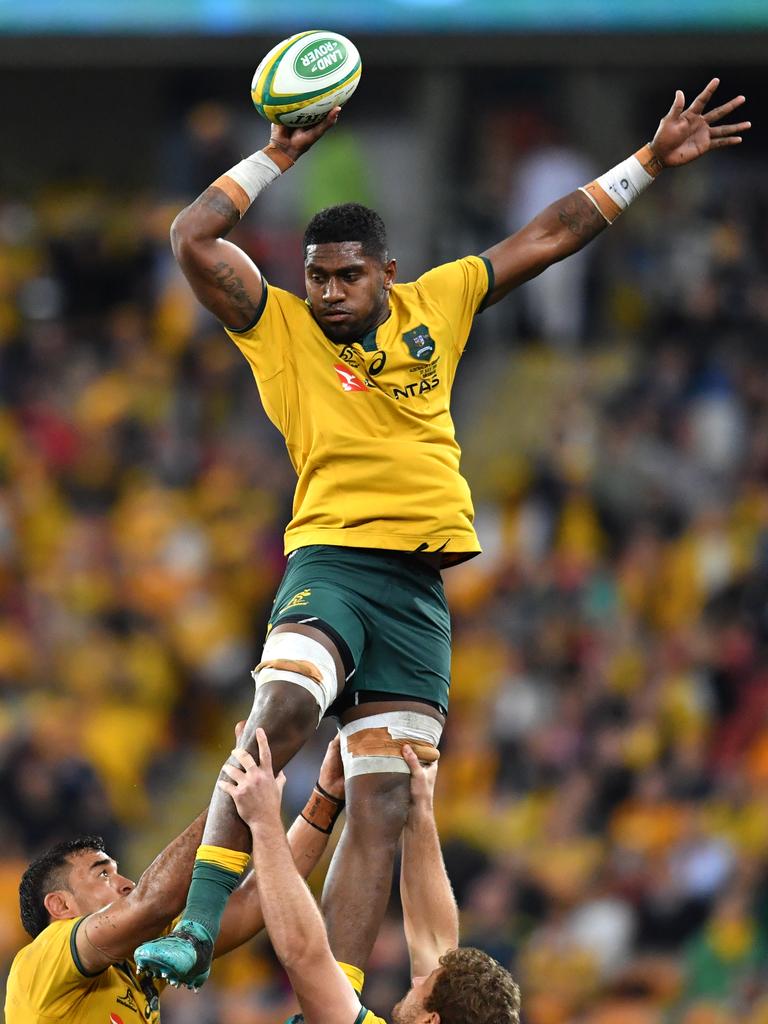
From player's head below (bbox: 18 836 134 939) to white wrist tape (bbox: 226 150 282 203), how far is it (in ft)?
7.75

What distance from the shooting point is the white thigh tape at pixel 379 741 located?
19.7ft

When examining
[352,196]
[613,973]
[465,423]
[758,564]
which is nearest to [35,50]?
[352,196]

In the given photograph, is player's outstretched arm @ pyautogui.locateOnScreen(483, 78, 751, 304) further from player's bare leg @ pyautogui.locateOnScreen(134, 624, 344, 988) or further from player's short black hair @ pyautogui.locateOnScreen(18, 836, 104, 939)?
player's short black hair @ pyautogui.locateOnScreen(18, 836, 104, 939)

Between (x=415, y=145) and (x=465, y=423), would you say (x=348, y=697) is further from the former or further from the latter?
(x=415, y=145)

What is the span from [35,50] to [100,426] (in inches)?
121

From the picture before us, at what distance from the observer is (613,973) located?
10.6 meters

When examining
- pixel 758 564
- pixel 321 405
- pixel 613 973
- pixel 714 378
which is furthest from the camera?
pixel 714 378

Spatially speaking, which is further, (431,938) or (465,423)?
(465,423)

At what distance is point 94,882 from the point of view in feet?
21.0

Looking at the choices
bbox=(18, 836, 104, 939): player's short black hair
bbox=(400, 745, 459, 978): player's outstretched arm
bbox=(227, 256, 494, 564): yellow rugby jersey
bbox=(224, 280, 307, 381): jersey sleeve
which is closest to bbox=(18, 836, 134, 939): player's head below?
bbox=(18, 836, 104, 939): player's short black hair

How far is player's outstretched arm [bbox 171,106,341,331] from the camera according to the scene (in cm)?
573

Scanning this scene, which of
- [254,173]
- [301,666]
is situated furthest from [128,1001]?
[254,173]

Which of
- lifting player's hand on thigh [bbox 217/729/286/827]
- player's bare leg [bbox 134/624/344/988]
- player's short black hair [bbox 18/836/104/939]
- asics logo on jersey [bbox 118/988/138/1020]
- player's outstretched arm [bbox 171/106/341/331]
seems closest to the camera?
player's bare leg [bbox 134/624/344/988]

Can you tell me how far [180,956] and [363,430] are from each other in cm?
180
